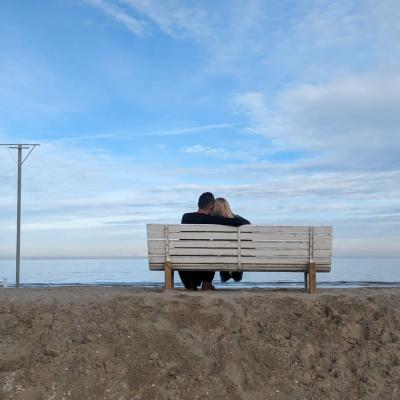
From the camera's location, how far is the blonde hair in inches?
384

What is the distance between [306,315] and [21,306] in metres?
3.90

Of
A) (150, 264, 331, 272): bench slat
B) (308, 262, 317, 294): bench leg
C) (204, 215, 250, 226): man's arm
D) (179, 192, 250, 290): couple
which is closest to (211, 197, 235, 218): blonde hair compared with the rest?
(179, 192, 250, 290): couple

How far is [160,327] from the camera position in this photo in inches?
289

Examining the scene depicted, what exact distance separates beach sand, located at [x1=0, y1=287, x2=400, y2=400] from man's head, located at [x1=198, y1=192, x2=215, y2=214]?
2193 mm

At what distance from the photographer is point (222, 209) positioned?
977 cm

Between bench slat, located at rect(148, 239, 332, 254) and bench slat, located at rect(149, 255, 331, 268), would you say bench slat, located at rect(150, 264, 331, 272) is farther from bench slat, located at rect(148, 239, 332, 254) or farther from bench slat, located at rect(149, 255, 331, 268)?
bench slat, located at rect(148, 239, 332, 254)

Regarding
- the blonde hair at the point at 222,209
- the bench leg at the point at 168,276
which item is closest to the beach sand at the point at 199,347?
the bench leg at the point at 168,276

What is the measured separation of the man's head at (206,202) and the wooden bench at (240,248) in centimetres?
78

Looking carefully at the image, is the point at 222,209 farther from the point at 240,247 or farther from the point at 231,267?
the point at 231,267

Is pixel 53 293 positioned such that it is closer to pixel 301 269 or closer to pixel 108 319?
pixel 108 319

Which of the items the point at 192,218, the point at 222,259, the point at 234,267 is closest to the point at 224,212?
the point at 192,218

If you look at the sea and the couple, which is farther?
the sea

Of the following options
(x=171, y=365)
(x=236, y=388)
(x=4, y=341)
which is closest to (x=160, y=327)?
(x=171, y=365)

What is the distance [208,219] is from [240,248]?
0.84 meters
